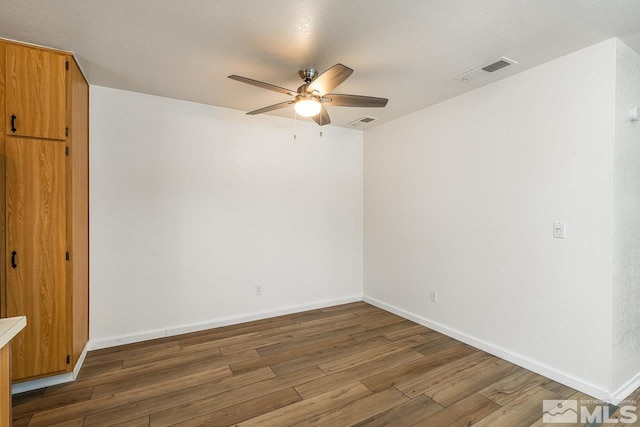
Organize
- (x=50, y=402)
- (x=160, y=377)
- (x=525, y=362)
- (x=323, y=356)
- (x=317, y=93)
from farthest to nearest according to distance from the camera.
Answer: (x=323, y=356)
(x=525, y=362)
(x=160, y=377)
(x=317, y=93)
(x=50, y=402)

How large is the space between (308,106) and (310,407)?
223 centimetres

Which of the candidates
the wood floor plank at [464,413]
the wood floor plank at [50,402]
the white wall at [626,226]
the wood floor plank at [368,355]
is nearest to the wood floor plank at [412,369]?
the wood floor plank at [368,355]

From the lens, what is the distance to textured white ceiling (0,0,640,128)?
72.6 inches

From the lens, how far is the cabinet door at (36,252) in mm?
2211

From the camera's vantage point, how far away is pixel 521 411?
2.08 m

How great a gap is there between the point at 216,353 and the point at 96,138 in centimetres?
246

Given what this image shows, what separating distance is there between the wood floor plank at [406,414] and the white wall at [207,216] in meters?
2.16

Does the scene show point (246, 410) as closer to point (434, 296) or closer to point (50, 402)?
point (50, 402)

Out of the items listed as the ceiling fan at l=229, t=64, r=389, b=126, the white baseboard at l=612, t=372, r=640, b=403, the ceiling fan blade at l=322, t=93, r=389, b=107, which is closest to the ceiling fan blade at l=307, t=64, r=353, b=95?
the ceiling fan at l=229, t=64, r=389, b=126

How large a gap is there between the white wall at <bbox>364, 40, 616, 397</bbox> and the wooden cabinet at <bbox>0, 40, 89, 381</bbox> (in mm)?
3475

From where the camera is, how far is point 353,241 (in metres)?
4.62

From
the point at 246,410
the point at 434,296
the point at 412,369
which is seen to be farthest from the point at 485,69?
the point at 246,410

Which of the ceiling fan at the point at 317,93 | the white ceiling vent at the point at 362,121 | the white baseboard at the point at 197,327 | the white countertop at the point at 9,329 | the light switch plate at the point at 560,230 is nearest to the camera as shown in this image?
the white countertop at the point at 9,329

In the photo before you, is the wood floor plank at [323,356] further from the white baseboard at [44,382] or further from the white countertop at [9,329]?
the white countertop at [9,329]
